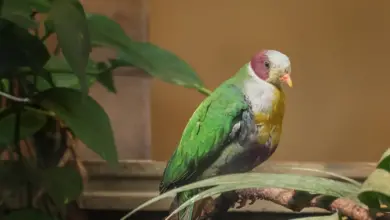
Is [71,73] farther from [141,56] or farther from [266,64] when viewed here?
[266,64]

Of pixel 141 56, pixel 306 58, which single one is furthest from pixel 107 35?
pixel 306 58

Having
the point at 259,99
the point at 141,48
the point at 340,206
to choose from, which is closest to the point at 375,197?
the point at 340,206

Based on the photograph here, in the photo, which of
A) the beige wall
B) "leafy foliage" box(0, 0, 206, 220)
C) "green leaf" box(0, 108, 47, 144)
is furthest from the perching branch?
the beige wall

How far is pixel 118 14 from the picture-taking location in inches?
33.8

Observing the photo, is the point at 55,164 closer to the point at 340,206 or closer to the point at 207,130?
the point at 207,130

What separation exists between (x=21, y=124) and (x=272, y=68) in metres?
0.27

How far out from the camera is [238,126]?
1.61 ft

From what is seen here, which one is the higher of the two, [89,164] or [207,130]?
[207,130]

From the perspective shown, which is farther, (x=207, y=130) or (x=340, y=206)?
(x=207, y=130)

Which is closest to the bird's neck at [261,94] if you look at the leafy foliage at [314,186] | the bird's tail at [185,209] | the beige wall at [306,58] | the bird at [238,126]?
the bird at [238,126]

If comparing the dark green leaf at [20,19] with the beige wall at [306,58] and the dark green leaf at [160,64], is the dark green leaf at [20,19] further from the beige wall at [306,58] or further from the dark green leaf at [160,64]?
the beige wall at [306,58]

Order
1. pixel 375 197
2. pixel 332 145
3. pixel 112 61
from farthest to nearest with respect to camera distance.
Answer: pixel 332 145, pixel 112 61, pixel 375 197

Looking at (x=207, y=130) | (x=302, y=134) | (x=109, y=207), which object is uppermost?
(x=207, y=130)

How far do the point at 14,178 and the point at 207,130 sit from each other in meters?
0.19
